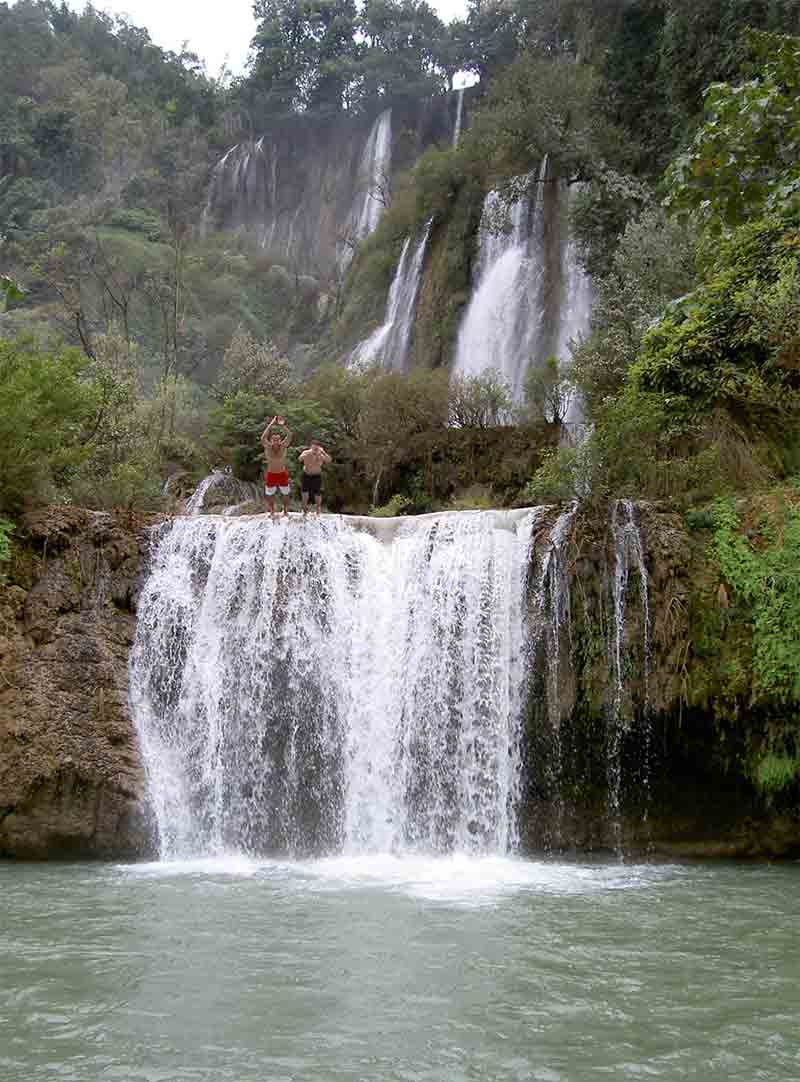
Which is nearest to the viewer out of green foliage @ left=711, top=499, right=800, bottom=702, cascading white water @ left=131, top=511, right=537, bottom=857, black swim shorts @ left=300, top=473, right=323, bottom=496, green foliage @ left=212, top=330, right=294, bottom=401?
green foliage @ left=711, top=499, right=800, bottom=702

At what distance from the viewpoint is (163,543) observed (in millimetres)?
13273

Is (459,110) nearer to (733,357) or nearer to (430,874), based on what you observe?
(733,357)

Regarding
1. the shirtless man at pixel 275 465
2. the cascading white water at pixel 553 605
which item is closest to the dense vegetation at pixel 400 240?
the cascading white water at pixel 553 605

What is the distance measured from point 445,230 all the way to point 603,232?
20.4ft

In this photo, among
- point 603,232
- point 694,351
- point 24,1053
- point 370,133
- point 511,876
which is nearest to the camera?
point 24,1053

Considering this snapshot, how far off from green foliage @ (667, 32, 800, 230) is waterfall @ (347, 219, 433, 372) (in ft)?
75.1

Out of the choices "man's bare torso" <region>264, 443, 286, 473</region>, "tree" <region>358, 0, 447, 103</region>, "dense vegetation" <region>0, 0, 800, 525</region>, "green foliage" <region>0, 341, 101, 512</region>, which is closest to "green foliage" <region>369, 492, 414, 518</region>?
"dense vegetation" <region>0, 0, 800, 525</region>

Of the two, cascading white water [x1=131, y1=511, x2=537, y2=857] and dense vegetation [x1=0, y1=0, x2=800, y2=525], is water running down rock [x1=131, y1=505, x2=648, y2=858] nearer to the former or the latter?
cascading white water [x1=131, y1=511, x2=537, y2=857]

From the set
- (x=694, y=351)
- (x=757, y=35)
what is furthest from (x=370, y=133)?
(x=757, y=35)

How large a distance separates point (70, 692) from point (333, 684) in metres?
2.86

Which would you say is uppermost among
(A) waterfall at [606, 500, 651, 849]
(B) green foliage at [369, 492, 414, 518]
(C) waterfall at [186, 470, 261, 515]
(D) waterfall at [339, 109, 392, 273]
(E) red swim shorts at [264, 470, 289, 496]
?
(D) waterfall at [339, 109, 392, 273]

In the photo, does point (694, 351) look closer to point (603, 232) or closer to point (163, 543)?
point (163, 543)

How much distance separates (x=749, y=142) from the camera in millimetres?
4574

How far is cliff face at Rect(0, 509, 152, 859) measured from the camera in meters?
11.4
